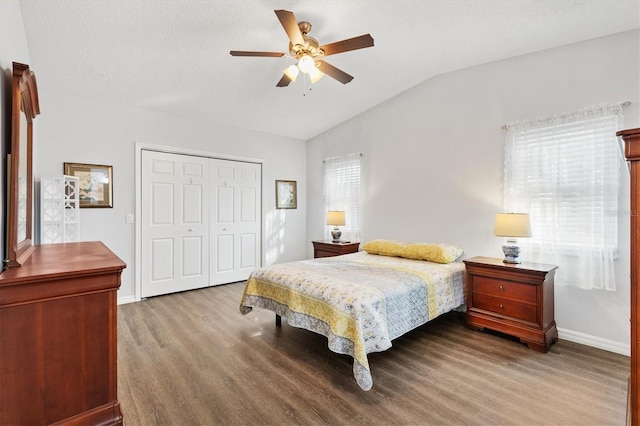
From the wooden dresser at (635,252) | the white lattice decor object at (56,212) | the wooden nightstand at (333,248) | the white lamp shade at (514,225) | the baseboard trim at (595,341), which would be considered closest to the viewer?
the wooden dresser at (635,252)

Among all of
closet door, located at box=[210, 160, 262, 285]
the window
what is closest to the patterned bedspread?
the window

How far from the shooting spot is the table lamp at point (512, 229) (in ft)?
9.41

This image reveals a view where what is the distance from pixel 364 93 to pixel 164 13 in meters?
2.56

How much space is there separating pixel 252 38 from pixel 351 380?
3013 mm

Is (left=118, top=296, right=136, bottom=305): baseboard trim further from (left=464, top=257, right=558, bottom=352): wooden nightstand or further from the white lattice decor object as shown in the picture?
(left=464, top=257, right=558, bottom=352): wooden nightstand

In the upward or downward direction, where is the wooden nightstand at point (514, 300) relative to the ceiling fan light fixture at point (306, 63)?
→ downward

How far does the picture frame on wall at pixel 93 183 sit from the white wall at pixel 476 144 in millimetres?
3295

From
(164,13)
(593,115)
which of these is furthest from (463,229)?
(164,13)

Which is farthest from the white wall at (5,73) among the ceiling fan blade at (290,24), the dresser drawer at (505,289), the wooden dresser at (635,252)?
the dresser drawer at (505,289)

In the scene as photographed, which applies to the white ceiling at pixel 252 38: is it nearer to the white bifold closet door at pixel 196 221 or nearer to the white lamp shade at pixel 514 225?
the white bifold closet door at pixel 196 221

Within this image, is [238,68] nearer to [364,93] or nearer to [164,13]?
[164,13]

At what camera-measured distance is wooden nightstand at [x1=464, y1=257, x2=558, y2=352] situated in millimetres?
2674

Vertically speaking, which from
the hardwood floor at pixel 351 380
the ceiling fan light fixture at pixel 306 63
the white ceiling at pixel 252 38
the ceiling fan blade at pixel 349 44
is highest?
the white ceiling at pixel 252 38

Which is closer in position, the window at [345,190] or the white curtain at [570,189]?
the white curtain at [570,189]
